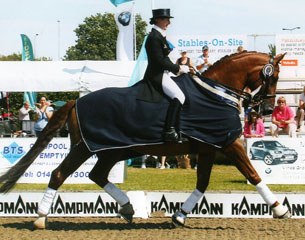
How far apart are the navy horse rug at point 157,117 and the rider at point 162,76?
8 cm

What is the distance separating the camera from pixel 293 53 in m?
23.7

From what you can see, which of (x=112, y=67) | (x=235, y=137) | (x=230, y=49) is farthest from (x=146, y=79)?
(x=230, y=49)

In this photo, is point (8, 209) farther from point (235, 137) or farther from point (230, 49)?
point (230, 49)

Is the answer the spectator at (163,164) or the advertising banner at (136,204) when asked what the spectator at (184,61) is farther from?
the spectator at (163,164)

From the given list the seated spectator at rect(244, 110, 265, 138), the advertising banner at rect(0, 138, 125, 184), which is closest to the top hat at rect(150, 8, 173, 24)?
the advertising banner at rect(0, 138, 125, 184)

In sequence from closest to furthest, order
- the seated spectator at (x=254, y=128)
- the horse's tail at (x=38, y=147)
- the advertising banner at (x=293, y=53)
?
the horse's tail at (x=38, y=147) < the seated spectator at (x=254, y=128) < the advertising banner at (x=293, y=53)

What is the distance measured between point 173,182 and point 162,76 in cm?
669

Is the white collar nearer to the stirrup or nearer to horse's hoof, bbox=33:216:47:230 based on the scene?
the stirrup

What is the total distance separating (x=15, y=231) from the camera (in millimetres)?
8742

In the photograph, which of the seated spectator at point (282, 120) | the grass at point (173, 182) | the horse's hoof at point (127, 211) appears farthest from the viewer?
the seated spectator at point (282, 120)

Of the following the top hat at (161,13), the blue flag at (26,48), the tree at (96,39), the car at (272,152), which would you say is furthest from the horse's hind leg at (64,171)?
the tree at (96,39)

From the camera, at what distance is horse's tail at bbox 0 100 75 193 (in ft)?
30.0

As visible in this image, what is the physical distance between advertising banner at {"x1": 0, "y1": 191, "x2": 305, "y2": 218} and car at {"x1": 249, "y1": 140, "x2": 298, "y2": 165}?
396 centimetres

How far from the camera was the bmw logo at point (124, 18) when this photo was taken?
78.0 ft
